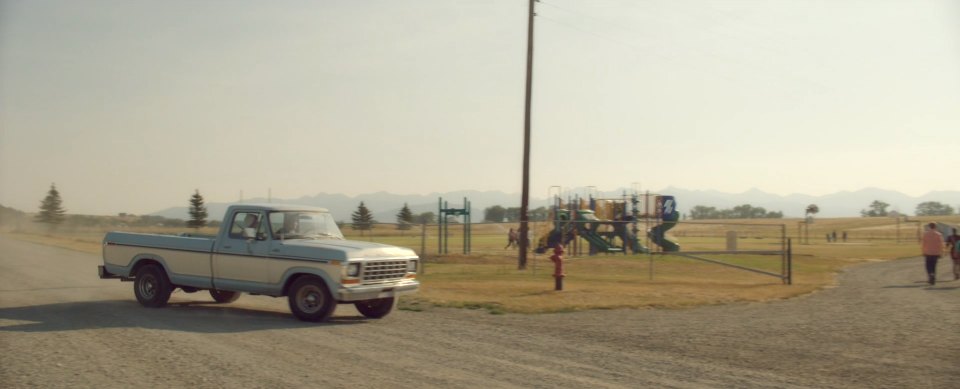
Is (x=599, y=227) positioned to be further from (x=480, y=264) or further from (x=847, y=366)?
(x=847, y=366)

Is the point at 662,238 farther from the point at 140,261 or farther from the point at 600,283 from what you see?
the point at 140,261

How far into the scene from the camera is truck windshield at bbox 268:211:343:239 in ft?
43.7

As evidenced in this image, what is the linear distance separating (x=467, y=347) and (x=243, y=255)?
5.19 metres

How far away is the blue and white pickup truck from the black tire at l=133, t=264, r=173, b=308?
0.02 meters

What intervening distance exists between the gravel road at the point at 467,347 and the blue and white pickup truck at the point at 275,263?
0.49 meters

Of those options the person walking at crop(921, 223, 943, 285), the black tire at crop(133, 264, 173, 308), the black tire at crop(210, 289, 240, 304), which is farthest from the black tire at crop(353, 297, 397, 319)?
the person walking at crop(921, 223, 943, 285)

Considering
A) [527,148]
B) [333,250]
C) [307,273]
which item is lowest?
[307,273]

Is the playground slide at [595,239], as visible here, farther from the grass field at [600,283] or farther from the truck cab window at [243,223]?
the truck cab window at [243,223]

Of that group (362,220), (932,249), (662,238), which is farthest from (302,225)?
(662,238)

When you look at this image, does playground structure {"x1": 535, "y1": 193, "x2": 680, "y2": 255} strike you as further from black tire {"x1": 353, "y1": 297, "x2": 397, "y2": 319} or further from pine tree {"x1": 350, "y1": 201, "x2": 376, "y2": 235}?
black tire {"x1": 353, "y1": 297, "x2": 397, "y2": 319}

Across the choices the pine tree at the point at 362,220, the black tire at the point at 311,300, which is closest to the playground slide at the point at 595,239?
the pine tree at the point at 362,220

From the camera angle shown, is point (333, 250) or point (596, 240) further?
point (596, 240)

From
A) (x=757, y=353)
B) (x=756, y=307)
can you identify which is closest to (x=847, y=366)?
(x=757, y=353)

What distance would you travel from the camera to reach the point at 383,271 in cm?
1297
